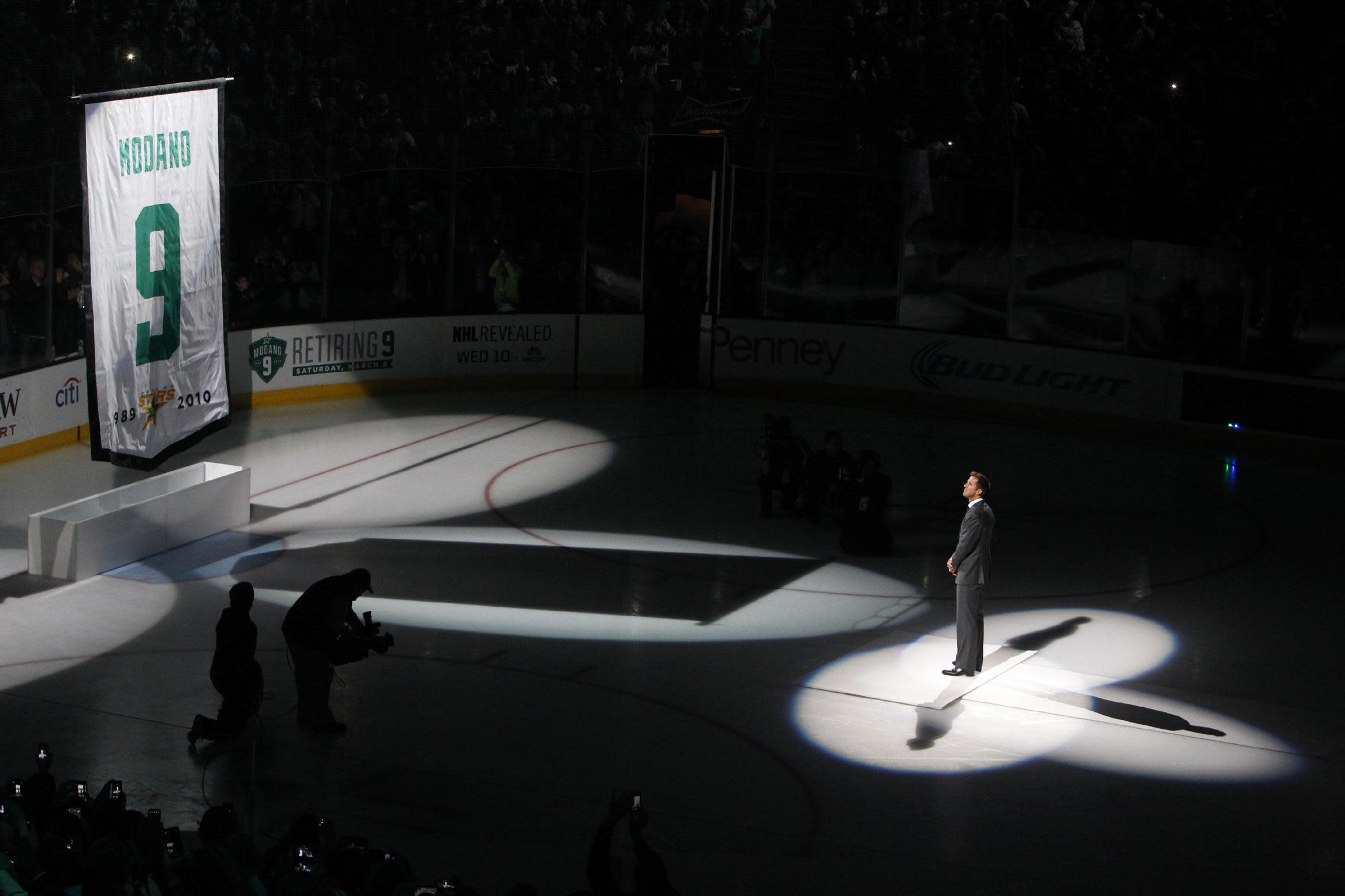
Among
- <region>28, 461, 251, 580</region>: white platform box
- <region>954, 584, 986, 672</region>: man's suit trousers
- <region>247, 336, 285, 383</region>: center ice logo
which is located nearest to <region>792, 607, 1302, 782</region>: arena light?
<region>954, 584, 986, 672</region>: man's suit trousers

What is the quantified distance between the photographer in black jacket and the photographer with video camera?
27 centimetres

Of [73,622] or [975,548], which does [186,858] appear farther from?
[73,622]

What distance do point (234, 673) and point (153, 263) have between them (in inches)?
158

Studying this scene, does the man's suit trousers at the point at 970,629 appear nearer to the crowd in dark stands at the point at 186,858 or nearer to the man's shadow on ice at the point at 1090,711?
the man's shadow on ice at the point at 1090,711

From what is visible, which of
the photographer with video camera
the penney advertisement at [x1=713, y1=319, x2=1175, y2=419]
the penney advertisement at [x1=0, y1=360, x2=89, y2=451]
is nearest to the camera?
the photographer with video camera

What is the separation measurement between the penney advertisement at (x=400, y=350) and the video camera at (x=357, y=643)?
10.2 metres

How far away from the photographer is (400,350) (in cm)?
2156

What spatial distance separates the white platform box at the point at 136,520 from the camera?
13.3 metres

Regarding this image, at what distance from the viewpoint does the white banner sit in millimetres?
12055

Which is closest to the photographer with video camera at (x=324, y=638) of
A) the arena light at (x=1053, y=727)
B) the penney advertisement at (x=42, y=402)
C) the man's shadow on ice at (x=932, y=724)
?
the arena light at (x=1053, y=727)

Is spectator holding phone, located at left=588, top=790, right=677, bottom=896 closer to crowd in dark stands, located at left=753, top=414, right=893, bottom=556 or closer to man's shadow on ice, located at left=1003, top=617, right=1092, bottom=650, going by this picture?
man's shadow on ice, located at left=1003, top=617, right=1092, bottom=650

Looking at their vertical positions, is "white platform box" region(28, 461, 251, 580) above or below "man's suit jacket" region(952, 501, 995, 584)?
below

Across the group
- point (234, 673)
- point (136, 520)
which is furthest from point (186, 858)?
point (136, 520)

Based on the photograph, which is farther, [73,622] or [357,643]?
[73,622]
